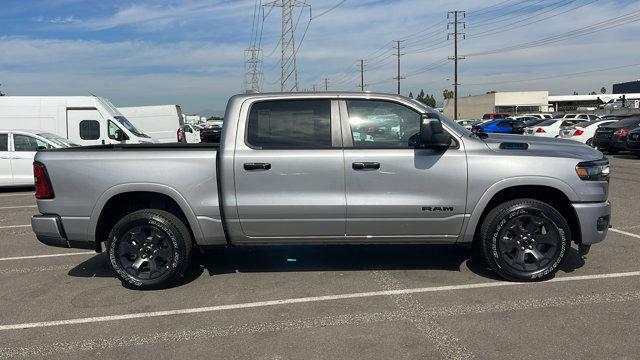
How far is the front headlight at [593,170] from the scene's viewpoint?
16.0ft

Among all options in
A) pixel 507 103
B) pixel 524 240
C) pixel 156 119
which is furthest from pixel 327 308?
pixel 507 103

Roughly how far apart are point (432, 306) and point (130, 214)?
295cm

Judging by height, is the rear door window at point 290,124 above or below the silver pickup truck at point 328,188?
above

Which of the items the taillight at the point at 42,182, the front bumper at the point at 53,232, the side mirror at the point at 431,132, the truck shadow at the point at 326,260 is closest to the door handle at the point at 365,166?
the side mirror at the point at 431,132

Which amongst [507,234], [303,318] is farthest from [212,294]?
Result: [507,234]

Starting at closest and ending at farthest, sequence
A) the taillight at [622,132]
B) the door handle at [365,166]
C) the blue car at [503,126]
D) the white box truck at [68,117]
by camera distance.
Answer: the door handle at [365,166] < the white box truck at [68,117] < the taillight at [622,132] < the blue car at [503,126]

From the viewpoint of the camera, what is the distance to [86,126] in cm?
1683

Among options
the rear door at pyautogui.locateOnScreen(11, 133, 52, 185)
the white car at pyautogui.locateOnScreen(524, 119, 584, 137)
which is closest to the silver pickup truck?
the rear door at pyautogui.locateOnScreen(11, 133, 52, 185)

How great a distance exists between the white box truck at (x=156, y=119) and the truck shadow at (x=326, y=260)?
16.8 meters

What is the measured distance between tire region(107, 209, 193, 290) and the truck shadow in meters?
0.30

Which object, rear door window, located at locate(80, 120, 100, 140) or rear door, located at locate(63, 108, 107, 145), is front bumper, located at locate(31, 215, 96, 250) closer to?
rear door, located at locate(63, 108, 107, 145)

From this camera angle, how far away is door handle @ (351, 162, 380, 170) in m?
4.82

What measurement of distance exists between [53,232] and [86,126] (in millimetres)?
13049

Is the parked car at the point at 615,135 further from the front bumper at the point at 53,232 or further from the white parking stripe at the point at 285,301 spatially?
the front bumper at the point at 53,232
